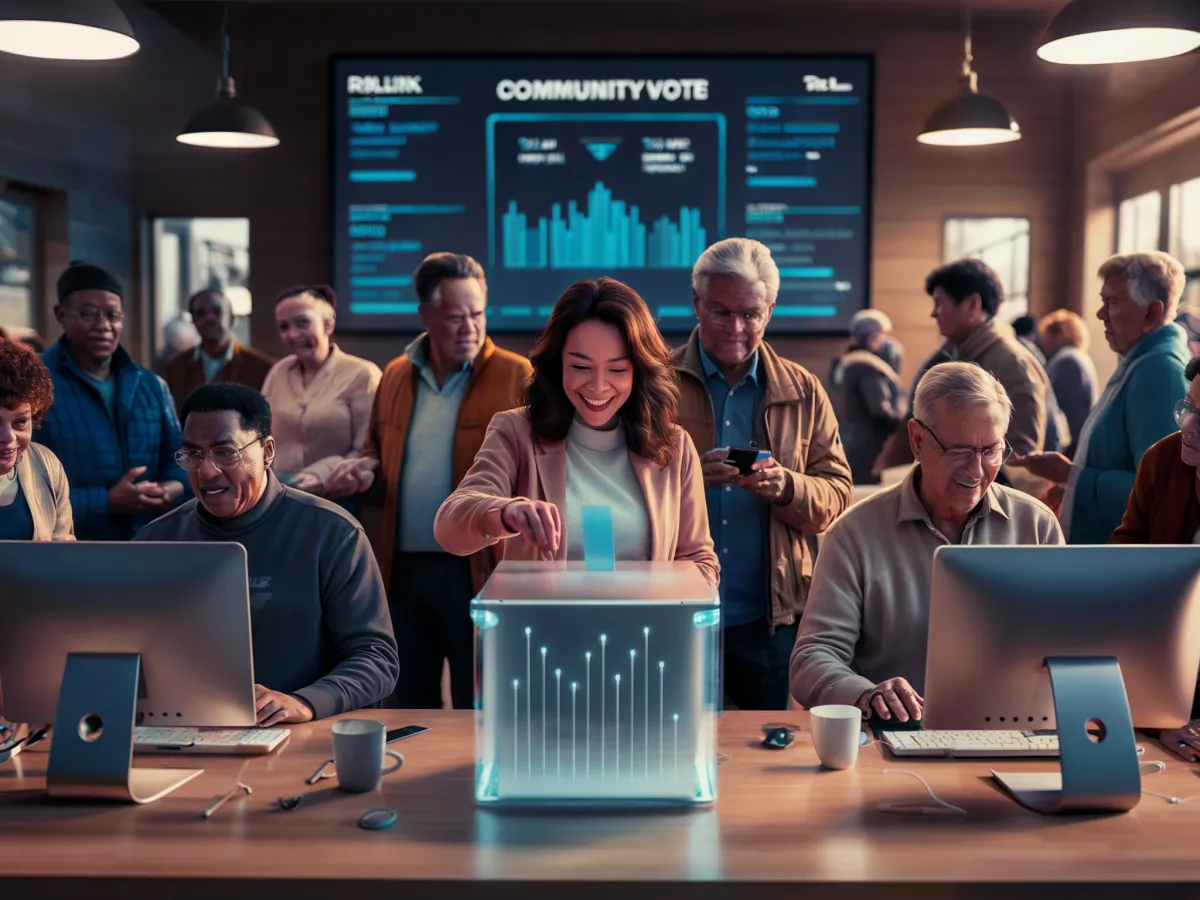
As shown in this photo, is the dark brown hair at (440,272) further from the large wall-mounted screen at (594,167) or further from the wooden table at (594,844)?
the large wall-mounted screen at (594,167)

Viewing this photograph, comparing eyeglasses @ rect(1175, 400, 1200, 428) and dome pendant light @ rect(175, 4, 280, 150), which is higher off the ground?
dome pendant light @ rect(175, 4, 280, 150)

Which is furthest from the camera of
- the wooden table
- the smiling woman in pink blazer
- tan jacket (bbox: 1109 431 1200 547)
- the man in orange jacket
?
the man in orange jacket

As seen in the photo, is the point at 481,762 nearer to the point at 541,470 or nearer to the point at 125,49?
the point at 541,470

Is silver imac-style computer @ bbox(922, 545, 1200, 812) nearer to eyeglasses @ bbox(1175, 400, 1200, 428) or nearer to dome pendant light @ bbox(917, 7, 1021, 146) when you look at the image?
eyeglasses @ bbox(1175, 400, 1200, 428)

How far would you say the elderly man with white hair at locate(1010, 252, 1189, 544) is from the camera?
9.52ft

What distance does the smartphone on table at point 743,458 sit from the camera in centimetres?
242

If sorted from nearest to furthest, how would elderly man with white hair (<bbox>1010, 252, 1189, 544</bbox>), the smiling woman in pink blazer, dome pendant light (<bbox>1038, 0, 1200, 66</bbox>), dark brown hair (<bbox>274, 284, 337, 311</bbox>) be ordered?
the smiling woman in pink blazer, dome pendant light (<bbox>1038, 0, 1200, 66</bbox>), elderly man with white hair (<bbox>1010, 252, 1189, 544</bbox>), dark brown hair (<bbox>274, 284, 337, 311</bbox>)

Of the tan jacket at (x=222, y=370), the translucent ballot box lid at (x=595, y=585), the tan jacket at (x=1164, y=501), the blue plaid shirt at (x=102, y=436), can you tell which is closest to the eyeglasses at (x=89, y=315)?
the blue plaid shirt at (x=102, y=436)

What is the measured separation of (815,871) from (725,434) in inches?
55.5

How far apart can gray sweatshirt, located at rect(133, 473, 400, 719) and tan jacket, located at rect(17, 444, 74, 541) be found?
453mm

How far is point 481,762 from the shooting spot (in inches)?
60.4

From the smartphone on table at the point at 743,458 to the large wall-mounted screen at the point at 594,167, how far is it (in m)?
3.55

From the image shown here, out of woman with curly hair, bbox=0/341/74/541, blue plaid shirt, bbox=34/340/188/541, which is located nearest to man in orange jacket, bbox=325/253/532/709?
blue plaid shirt, bbox=34/340/188/541

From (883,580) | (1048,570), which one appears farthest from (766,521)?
(1048,570)
